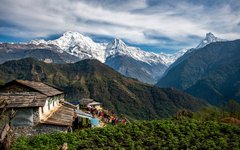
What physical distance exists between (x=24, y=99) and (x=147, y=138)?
19.6 meters

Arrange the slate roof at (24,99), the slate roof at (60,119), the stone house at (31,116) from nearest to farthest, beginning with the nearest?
the stone house at (31,116) → the slate roof at (24,99) → the slate roof at (60,119)

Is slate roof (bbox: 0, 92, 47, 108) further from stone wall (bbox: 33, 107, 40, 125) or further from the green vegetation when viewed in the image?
the green vegetation

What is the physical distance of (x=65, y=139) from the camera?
26719 mm

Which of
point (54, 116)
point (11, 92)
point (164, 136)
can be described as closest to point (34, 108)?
point (54, 116)

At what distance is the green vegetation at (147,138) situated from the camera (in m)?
25.9

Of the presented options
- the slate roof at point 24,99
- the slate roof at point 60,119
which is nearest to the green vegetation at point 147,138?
the slate roof at point 60,119

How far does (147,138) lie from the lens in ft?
90.3

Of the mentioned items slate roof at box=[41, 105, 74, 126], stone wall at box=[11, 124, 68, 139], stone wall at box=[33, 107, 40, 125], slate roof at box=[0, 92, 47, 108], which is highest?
slate roof at box=[0, 92, 47, 108]

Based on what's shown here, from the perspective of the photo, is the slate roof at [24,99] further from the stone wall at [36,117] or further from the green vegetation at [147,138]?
the green vegetation at [147,138]

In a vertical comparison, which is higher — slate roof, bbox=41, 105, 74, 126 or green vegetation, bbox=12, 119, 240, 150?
green vegetation, bbox=12, 119, 240, 150

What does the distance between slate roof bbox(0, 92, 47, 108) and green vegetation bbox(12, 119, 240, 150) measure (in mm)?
9622

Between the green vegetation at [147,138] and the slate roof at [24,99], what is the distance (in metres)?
9.62

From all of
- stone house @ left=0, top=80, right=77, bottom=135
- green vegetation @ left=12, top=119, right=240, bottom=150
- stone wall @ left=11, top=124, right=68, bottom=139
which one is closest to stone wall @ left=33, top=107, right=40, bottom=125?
stone house @ left=0, top=80, right=77, bottom=135

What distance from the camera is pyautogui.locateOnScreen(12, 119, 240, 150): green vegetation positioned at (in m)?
25.9
